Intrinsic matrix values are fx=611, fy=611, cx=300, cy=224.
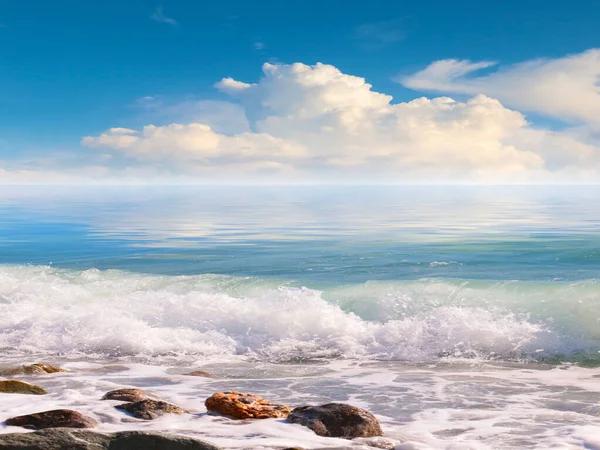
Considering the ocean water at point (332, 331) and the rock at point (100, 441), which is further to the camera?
the ocean water at point (332, 331)

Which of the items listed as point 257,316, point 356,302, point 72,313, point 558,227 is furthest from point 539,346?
point 558,227

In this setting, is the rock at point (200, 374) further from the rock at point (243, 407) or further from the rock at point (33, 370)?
the rock at point (243, 407)

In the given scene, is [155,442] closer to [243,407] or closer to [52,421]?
[52,421]

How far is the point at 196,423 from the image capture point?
26.2 ft

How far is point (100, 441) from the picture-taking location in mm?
6242

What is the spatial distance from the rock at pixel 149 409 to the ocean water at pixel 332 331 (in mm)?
180

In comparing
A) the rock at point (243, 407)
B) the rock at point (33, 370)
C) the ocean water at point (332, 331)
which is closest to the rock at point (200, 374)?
the ocean water at point (332, 331)

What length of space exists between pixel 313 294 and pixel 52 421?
40.5 ft

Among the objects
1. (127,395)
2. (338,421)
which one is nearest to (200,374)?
(127,395)

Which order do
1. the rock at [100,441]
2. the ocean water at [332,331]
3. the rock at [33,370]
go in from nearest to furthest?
1. the rock at [100,441]
2. the ocean water at [332,331]
3. the rock at [33,370]

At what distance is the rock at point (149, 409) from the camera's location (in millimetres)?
8144

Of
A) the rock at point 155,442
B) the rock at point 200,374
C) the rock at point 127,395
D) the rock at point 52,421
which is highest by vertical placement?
the rock at point 155,442

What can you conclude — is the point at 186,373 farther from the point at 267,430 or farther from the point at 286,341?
the point at 267,430

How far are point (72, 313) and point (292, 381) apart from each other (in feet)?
28.1
